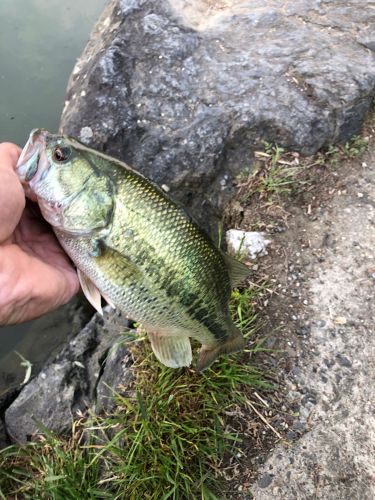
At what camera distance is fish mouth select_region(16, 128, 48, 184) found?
2.50m

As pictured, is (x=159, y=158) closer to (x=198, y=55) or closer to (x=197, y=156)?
(x=197, y=156)

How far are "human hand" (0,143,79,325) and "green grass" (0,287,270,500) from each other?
880mm

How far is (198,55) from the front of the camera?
14.9 ft

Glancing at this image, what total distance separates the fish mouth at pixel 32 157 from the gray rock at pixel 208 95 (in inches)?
68.6

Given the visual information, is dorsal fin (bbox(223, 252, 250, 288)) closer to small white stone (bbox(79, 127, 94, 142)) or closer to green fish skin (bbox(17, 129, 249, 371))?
green fish skin (bbox(17, 129, 249, 371))

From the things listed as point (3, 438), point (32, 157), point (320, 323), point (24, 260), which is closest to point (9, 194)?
point (32, 157)

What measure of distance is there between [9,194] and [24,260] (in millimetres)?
487

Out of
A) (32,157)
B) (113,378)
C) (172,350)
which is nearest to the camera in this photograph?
(32,157)

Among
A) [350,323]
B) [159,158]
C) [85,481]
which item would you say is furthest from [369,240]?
[85,481]

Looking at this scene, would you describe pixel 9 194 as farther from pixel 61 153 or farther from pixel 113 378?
pixel 113 378

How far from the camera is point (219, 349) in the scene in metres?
2.91

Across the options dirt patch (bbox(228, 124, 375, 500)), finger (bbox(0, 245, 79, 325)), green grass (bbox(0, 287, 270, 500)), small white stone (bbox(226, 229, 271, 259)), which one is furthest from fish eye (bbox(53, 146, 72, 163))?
dirt patch (bbox(228, 124, 375, 500))

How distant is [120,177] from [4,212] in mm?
628

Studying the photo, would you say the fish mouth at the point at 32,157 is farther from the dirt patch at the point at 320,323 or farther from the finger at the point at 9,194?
the dirt patch at the point at 320,323
